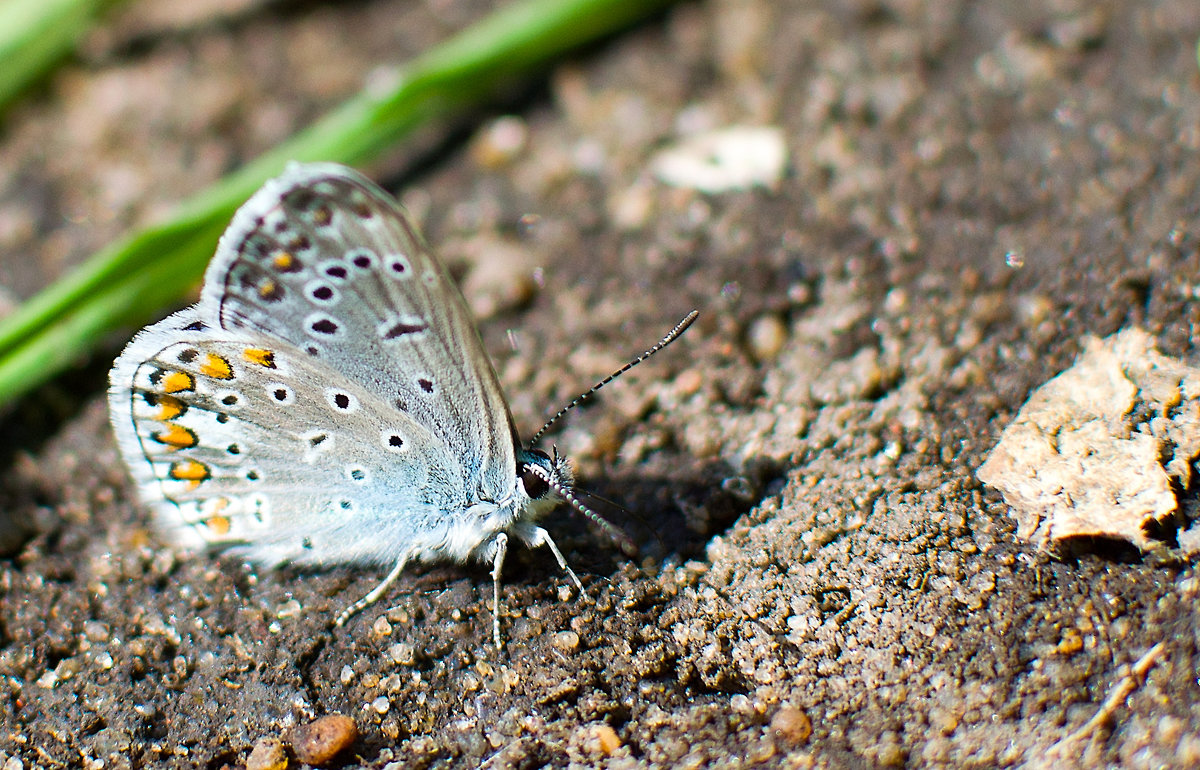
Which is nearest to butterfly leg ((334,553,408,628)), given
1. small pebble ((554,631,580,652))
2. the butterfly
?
the butterfly

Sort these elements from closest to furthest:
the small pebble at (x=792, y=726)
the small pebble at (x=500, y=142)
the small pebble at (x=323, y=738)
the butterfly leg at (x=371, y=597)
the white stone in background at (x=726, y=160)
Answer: the small pebble at (x=792, y=726) → the small pebble at (x=323, y=738) → the butterfly leg at (x=371, y=597) → the white stone in background at (x=726, y=160) → the small pebble at (x=500, y=142)

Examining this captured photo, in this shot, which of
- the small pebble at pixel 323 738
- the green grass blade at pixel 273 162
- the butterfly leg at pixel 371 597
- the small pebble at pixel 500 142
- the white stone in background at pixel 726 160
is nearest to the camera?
the small pebble at pixel 323 738

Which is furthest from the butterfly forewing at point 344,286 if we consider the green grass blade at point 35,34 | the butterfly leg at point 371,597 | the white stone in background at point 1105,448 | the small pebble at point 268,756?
the green grass blade at point 35,34

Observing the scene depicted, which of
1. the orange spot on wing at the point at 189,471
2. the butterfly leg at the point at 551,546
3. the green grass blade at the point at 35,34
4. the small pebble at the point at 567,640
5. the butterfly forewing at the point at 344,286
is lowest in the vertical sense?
the small pebble at the point at 567,640

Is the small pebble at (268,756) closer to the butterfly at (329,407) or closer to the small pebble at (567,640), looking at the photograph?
the butterfly at (329,407)

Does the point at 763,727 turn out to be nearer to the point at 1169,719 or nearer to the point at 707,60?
the point at 1169,719

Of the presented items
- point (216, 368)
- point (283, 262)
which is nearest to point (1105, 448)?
point (283, 262)
